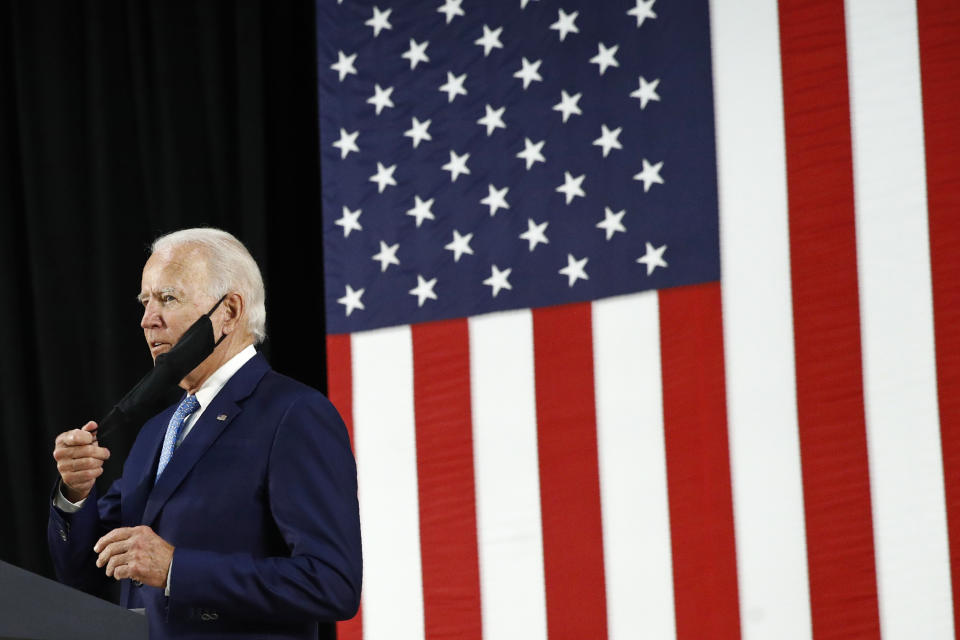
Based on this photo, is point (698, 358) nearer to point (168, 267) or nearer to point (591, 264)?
point (591, 264)

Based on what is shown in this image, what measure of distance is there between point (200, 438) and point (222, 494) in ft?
0.34

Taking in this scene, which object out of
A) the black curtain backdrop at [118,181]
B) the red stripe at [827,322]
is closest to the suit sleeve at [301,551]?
the red stripe at [827,322]

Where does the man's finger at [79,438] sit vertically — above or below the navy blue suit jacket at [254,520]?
above

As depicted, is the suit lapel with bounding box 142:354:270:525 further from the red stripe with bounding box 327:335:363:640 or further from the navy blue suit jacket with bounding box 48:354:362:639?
the red stripe with bounding box 327:335:363:640

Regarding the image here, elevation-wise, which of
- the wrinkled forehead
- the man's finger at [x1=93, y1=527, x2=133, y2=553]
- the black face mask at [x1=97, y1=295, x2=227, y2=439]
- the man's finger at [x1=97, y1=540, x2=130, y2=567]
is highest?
the wrinkled forehead

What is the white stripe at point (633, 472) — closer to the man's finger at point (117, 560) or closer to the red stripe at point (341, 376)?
the red stripe at point (341, 376)

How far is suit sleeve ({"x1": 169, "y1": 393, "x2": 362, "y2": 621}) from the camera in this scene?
4.95ft

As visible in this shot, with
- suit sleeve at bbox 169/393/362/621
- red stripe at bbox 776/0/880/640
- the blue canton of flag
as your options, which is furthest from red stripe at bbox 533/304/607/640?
suit sleeve at bbox 169/393/362/621

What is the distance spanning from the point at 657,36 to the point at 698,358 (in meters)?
0.90

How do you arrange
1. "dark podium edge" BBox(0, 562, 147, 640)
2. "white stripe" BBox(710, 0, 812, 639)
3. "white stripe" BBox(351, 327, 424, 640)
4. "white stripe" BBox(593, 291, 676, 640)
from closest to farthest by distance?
"dark podium edge" BBox(0, 562, 147, 640)
"white stripe" BBox(710, 0, 812, 639)
"white stripe" BBox(593, 291, 676, 640)
"white stripe" BBox(351, 327, 424, 640)

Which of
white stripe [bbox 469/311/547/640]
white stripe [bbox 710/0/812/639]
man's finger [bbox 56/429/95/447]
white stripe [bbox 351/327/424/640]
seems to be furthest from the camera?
white stripe [bbox 351/327/424/640]

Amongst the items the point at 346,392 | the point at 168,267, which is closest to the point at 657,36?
the point at 346,392

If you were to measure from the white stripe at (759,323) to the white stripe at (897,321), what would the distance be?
19cm

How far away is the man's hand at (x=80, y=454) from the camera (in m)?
1.58
